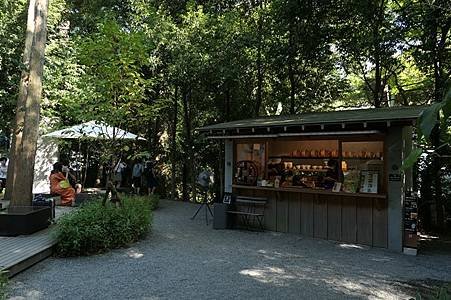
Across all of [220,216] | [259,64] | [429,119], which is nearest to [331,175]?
[220,216]

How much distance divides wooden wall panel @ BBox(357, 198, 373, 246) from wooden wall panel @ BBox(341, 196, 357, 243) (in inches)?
3.5

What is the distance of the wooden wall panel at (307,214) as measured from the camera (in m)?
8.74

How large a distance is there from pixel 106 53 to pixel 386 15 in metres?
8.00

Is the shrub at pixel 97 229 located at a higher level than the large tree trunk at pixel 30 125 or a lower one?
lower

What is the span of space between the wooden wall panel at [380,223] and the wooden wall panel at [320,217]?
107cm

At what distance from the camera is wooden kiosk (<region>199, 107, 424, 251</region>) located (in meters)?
7.64

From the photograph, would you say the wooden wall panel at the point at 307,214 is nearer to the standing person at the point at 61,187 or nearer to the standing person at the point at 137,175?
the standing person at the point at 61,187

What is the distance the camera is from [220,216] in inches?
370

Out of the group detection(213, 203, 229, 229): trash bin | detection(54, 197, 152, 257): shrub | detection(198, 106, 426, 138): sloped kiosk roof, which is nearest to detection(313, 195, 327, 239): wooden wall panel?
detection(198, 106, 426, 138): sloped kiosk roof

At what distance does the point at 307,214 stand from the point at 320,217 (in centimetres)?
32

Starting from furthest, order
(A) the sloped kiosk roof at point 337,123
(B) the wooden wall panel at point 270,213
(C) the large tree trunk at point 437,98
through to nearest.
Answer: (C) the large tree trunk at point 437,98, (B) the wooden wall panel at point 270,213, (A) the sloped kiosk roof at point 337,123

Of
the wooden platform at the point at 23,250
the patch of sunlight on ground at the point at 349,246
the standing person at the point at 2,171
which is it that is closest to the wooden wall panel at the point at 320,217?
the patch of sunlight on ground at the point at 349,246

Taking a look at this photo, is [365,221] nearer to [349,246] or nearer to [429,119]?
[349,246]

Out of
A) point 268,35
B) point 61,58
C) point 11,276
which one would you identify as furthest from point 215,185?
point 11,276
